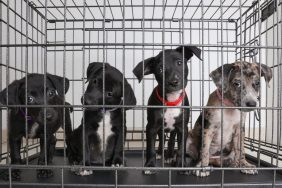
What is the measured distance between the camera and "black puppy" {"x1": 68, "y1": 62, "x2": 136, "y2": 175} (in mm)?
2363

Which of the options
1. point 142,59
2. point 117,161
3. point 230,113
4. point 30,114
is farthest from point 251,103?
point 30,114

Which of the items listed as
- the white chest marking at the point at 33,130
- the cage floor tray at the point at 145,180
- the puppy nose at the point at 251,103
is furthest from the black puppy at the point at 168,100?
the white chest marking at the point at 33,130

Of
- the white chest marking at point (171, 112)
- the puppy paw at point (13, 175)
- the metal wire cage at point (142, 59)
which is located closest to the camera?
the metal wire cage at point (142, 59)

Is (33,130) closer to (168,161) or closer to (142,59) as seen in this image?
(142,59)

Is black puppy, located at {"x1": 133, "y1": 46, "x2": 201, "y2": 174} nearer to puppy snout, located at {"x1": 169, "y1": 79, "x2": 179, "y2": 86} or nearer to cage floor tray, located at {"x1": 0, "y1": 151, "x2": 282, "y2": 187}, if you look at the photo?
puppy snout, located at {"x1": 169, "y1": 79, "x2": 179, "y2": 86}

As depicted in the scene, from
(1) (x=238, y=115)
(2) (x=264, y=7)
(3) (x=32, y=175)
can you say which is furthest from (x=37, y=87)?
(2) (x=264, y=7)

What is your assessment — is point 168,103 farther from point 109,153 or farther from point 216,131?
point 109,153

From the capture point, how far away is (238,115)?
8.33ft

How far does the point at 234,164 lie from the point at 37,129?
154 centimetres

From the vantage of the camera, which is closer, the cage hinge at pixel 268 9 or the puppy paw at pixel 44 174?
the puppy paw at pixel 44 174

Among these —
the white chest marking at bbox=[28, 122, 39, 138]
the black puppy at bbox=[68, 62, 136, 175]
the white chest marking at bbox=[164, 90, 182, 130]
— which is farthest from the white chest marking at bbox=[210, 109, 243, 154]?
the white chest marking at bbox=[28, 122, 39, 138]

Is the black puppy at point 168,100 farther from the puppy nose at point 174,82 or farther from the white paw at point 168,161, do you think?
the white paw at point 168,161

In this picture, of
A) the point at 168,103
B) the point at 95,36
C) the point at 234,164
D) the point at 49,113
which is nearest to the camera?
the point at 49,113

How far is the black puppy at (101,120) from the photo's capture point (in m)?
2.36
